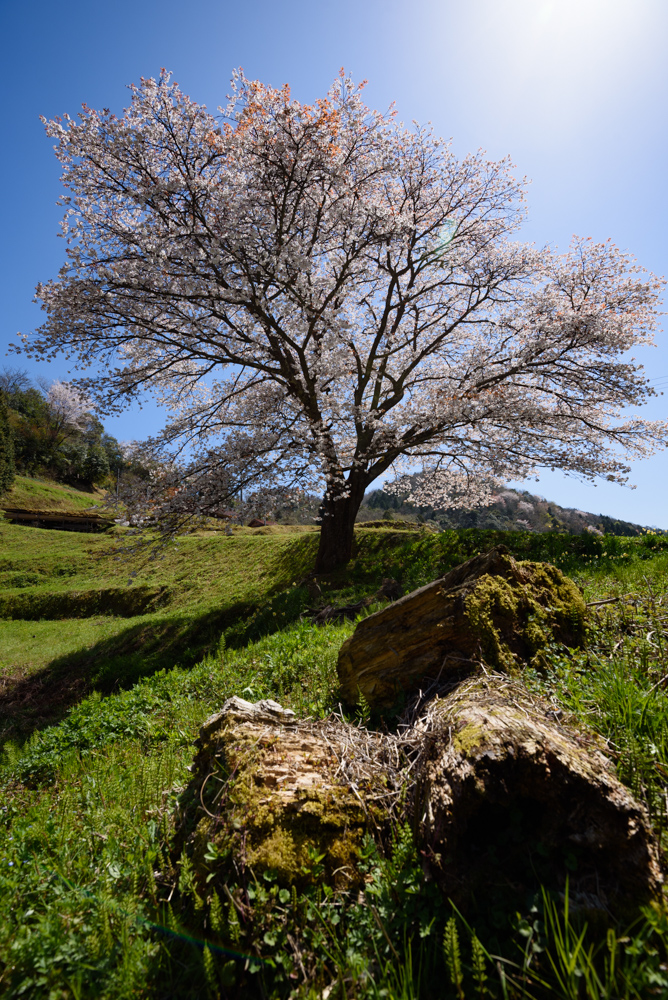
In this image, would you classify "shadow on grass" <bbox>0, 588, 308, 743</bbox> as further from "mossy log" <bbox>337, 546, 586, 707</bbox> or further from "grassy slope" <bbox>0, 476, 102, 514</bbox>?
"grassy slope" <bbox>0, 476, 102, 514</bbox>

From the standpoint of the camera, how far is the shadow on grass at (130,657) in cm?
881

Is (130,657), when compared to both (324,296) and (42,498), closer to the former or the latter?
(324,296)

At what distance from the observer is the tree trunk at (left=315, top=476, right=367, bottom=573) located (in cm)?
1304

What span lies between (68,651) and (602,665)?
553 inches

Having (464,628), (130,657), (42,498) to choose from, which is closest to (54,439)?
(42,498)

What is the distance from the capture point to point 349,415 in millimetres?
12406

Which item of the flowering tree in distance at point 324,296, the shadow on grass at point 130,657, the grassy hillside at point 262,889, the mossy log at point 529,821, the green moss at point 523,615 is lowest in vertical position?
the shadow on grass at point 130,657

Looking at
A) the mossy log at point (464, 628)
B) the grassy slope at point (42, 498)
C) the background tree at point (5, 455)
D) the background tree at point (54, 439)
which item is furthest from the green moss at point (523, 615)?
the background tree at point (54, 439)

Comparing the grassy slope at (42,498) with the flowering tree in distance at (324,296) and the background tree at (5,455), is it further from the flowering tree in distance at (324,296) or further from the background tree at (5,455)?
the flowering tree in distance at (324,296)

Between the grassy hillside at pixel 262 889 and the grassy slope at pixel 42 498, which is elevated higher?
the grassy hillside at pixel 262 889

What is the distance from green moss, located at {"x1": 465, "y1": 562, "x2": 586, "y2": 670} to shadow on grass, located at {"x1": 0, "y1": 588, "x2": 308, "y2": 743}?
5.54m

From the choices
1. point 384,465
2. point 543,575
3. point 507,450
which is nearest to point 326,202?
point 384,465

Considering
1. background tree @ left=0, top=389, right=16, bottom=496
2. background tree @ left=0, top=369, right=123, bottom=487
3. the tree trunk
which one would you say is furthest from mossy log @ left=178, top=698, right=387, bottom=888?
background tree @ left=0, top=369, right=123, bottom=487

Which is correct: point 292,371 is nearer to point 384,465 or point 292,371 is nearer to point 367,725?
point 384,465
